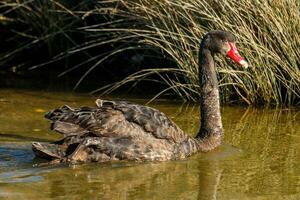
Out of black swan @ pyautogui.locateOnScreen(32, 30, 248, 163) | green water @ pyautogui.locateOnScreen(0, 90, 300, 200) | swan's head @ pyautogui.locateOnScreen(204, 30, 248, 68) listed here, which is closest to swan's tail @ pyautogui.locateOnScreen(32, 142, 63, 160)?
black swan @ pyautogui.locateOnScreen(32, 30, 248, 163)

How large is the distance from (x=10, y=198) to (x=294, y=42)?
486 centimetres

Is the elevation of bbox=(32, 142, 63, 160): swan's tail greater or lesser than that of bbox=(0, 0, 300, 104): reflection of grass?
lesser

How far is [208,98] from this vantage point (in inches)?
359

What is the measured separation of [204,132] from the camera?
8.94 meters

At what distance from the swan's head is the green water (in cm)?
93

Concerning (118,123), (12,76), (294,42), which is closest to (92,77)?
A: (12,76)

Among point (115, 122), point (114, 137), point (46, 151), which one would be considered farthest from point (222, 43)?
point (46, 151)

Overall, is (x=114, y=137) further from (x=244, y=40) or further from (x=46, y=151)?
(x=244, y=40)

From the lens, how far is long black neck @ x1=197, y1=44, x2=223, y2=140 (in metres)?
8.95

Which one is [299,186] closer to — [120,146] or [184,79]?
[120,146]

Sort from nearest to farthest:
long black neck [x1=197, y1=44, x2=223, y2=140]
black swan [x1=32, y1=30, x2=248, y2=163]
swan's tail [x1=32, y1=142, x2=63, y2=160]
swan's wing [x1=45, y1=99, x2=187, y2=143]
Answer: swan's tail [x1=32, y1=142, x2=63, y2=160] → black swan [x1=32, y1=30, x2=248, y2=163] → swan's wing [x1=45, y1=99, x2=187, y2=143] → long black neck [x1=197, y1=44, x2=223, y2=140]

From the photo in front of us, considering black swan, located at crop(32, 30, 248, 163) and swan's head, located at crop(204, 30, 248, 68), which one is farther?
swan's head, located at crop(204, 30, 248, 68)

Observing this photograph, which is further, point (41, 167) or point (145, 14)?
point (145, 14)

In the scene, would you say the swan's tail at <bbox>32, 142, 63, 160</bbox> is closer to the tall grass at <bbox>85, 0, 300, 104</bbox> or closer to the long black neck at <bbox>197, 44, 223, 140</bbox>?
the long black neck at <bbox>197, 44, 223, 140</bbox>
